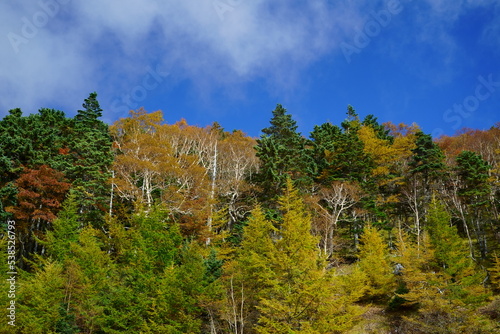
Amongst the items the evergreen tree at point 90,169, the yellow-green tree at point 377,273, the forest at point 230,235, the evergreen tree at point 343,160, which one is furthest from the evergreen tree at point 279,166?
the evergreen tree at point 90,169

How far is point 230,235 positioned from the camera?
27.2 meters

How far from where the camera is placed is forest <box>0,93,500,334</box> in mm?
16797

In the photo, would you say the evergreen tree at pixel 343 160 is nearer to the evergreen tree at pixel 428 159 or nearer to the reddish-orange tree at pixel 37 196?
the evergreen tree at pixel 428 159

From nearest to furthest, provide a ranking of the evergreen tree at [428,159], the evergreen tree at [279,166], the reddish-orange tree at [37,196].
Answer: the reddish-orange tree at [37,196], the evergreen tree at [279,166], the evergreen tree at [428,159]

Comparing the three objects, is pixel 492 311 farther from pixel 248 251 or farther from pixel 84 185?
pixel 84 185

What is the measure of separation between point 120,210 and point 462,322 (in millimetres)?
25351

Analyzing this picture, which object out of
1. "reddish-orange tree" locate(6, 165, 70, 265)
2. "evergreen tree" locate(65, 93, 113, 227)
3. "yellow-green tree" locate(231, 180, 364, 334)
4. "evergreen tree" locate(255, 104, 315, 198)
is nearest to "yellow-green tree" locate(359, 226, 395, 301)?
"yellow-green tree" locate(231, 180, 364, 334)

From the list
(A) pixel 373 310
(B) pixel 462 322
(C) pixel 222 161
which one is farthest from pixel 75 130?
(B) pixel 462 322

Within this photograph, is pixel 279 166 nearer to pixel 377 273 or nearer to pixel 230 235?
pixel 230 235

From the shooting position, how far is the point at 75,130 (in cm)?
3077

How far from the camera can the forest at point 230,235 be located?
1680cm

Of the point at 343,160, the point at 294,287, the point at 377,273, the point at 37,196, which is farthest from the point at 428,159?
the point at 37,196

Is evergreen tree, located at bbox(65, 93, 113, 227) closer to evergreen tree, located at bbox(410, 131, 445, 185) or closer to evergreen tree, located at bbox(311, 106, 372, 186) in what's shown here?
evergreen tree, located at bbox(311, 106, 372, 186)

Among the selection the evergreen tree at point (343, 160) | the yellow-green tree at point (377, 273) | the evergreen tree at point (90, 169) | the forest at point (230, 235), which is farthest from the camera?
the evergreen tree at point (343, 160)
